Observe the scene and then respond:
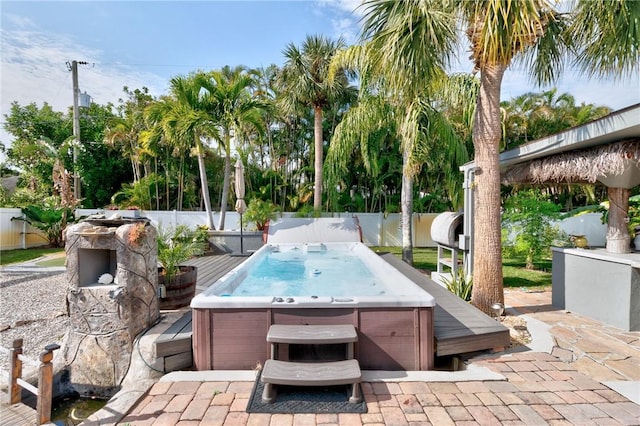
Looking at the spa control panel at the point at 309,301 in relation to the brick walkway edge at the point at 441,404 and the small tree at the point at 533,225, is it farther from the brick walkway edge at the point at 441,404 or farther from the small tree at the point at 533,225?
the small tree at the point at 533,225

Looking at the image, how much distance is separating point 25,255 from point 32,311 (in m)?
6.94

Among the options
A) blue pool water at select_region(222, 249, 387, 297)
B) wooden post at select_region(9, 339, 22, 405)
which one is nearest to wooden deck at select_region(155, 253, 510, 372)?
blue pool water at select_region(222, 249, 387, 297)

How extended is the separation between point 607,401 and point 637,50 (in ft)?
13.5

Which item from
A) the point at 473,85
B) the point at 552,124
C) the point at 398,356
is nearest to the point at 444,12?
the point at 473,85

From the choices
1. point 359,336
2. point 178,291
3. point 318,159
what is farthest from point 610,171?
point 318,159

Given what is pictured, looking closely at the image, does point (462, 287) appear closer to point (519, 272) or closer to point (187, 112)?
point (519, 272)

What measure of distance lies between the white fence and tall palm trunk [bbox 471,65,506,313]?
844cm

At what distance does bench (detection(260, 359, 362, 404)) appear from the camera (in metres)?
2.41

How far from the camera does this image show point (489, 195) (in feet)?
13.5

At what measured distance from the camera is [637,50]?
378 cm

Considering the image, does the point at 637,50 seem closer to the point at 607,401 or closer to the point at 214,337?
the point at 607,401

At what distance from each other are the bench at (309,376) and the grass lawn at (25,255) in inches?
359

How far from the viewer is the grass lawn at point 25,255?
893 centimetres

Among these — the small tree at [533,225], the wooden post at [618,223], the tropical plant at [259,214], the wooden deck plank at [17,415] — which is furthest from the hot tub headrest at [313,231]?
the wooden deck plank at [17,415]
